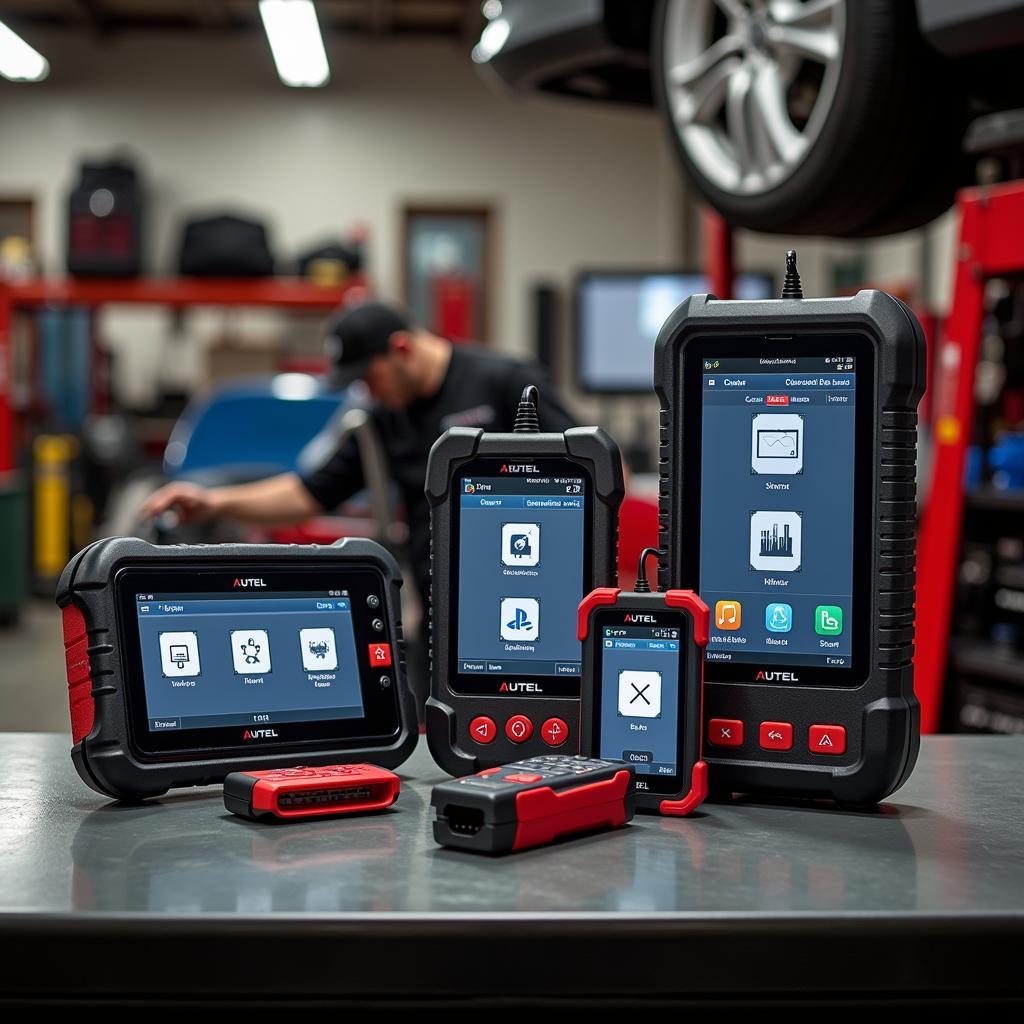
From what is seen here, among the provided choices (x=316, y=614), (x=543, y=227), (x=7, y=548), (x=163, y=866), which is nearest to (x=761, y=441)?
(x=316, y=614)

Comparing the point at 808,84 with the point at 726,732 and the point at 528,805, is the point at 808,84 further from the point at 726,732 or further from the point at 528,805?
the point at 528,805

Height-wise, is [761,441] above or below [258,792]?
above

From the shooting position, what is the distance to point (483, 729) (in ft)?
3.74

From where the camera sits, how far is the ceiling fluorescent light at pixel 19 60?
33.1ft

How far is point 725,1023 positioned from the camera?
3.09 feet

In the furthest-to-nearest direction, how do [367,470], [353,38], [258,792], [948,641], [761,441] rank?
1. [353,38]
2. [367,470]
3. [948,641]
4. [761,441]
5. [258,792]

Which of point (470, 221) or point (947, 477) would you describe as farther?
point (470, 221)

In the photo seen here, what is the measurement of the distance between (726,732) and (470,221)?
11089mm

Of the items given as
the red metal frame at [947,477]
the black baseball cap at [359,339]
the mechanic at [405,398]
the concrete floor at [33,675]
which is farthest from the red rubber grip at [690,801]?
the concrete floor at [33,675]

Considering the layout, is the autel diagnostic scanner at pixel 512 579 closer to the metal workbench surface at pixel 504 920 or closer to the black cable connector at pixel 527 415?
the black cable connector at pixel 527 415

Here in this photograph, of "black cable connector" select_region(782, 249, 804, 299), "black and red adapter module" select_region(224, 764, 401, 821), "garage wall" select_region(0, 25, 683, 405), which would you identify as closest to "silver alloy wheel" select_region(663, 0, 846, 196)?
"black cable connector" select_region(782, 249, 804, 299)

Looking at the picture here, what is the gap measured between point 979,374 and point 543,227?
884 centimetres

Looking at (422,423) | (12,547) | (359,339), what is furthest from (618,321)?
(359,339)

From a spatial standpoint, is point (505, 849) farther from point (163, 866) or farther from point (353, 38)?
point (353, 38)
